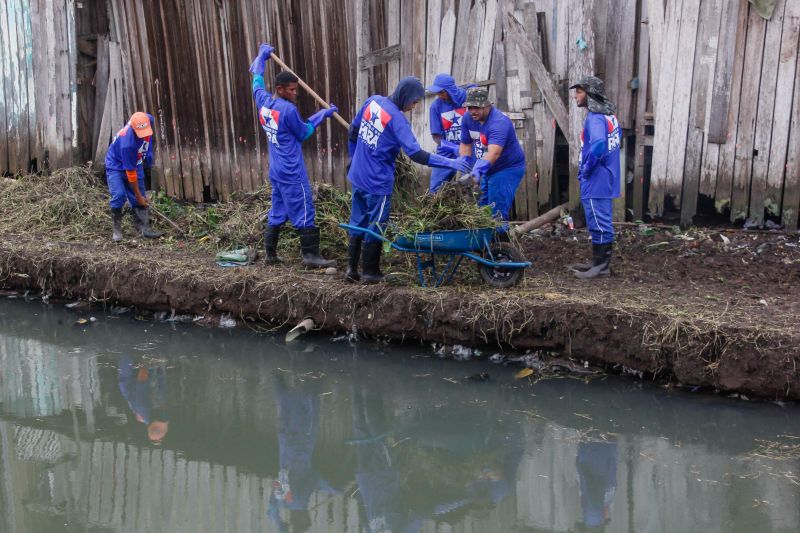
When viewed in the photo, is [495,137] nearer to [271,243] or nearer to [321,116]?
[321,116]

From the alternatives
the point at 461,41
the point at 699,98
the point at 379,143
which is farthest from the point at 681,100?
the point at 379,143

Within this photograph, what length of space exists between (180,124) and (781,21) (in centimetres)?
667

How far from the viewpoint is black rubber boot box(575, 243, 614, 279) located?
287 inches

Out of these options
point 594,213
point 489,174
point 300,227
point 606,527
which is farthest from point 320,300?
point 606,527

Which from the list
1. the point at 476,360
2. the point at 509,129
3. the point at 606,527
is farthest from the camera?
the point at 509,129

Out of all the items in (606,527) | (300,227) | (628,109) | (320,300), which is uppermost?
(628,109)

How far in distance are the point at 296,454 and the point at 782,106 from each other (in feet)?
17.3

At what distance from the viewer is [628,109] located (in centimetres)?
828

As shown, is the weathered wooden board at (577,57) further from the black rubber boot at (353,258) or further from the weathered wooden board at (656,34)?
the black rubber boot at (353,258)

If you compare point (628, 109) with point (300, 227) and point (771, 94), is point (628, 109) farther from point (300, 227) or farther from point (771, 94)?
point (300, 227)

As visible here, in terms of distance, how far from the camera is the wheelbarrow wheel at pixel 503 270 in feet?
22.7

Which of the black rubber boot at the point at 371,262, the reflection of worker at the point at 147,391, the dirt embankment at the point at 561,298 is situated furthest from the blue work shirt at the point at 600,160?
the reflection of worker at the point at 147,391

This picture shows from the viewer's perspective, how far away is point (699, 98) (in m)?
7.96

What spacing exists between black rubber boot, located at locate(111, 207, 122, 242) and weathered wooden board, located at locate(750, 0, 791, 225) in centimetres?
623
